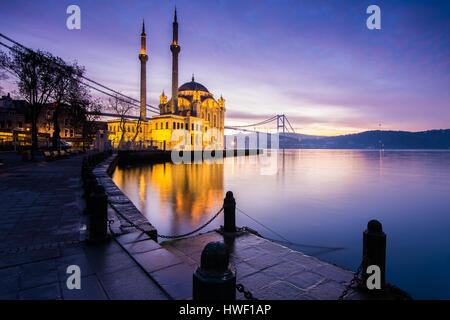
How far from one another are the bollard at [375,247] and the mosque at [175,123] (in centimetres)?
4176

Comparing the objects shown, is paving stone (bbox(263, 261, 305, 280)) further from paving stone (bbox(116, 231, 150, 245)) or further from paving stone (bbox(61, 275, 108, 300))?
paving stone (bbox(61, 275, 108, 300))

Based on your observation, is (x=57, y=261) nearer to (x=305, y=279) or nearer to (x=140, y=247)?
(x=140, y=247)

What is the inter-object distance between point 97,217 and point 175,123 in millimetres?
55820

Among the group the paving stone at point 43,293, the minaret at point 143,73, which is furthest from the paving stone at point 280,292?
the minaret at point 143,73

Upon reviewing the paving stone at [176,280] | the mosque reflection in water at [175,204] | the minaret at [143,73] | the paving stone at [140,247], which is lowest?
the mosque reflection in water at [175,204]

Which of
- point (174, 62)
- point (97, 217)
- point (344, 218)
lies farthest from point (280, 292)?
point (174, 62)

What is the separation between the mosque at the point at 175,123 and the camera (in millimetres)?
56969

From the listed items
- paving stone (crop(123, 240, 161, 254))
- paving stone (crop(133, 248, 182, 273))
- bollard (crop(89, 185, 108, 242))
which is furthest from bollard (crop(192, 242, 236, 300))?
bollard (crop(89, 185, 108, 242))

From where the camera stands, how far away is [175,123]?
190ft

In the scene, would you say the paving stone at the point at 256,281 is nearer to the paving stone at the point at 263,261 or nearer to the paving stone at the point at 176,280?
the paving stone at the point at 263,261

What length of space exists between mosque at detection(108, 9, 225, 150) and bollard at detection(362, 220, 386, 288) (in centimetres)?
4176
